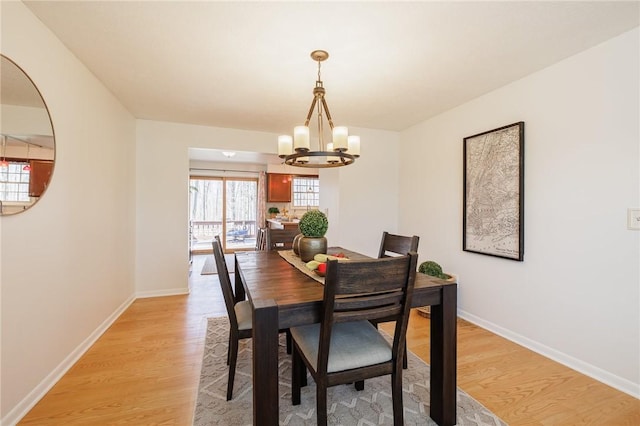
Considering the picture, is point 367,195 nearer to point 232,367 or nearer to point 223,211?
point 232,367

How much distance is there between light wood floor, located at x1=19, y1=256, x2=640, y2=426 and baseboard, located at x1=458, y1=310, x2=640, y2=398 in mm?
60

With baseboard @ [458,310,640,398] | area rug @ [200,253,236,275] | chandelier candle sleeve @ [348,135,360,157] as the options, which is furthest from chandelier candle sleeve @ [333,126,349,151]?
area rug @ [200,253,236,275]

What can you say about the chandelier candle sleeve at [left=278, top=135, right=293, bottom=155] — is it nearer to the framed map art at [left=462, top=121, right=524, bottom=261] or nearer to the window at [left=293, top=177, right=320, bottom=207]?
the framed map art at [left=462, top=121, right=524, bottom=261]

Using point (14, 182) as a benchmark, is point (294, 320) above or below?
below

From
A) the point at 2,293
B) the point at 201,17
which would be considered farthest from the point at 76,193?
the point at 201,17

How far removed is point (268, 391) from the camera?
1212mm

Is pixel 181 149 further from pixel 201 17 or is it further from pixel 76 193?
pixel 201 17

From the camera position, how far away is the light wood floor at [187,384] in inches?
63.2

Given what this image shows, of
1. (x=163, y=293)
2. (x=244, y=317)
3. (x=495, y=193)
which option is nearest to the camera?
(x=244, y=317)

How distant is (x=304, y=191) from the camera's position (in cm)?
793

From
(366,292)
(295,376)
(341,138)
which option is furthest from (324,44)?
(295,376)

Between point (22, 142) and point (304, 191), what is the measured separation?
21.1 feet

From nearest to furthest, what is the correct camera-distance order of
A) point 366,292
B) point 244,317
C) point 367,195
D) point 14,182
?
point 366,292
point 14,182
point 244,317
point 367,195

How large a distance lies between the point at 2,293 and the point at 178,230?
2.37 meters
